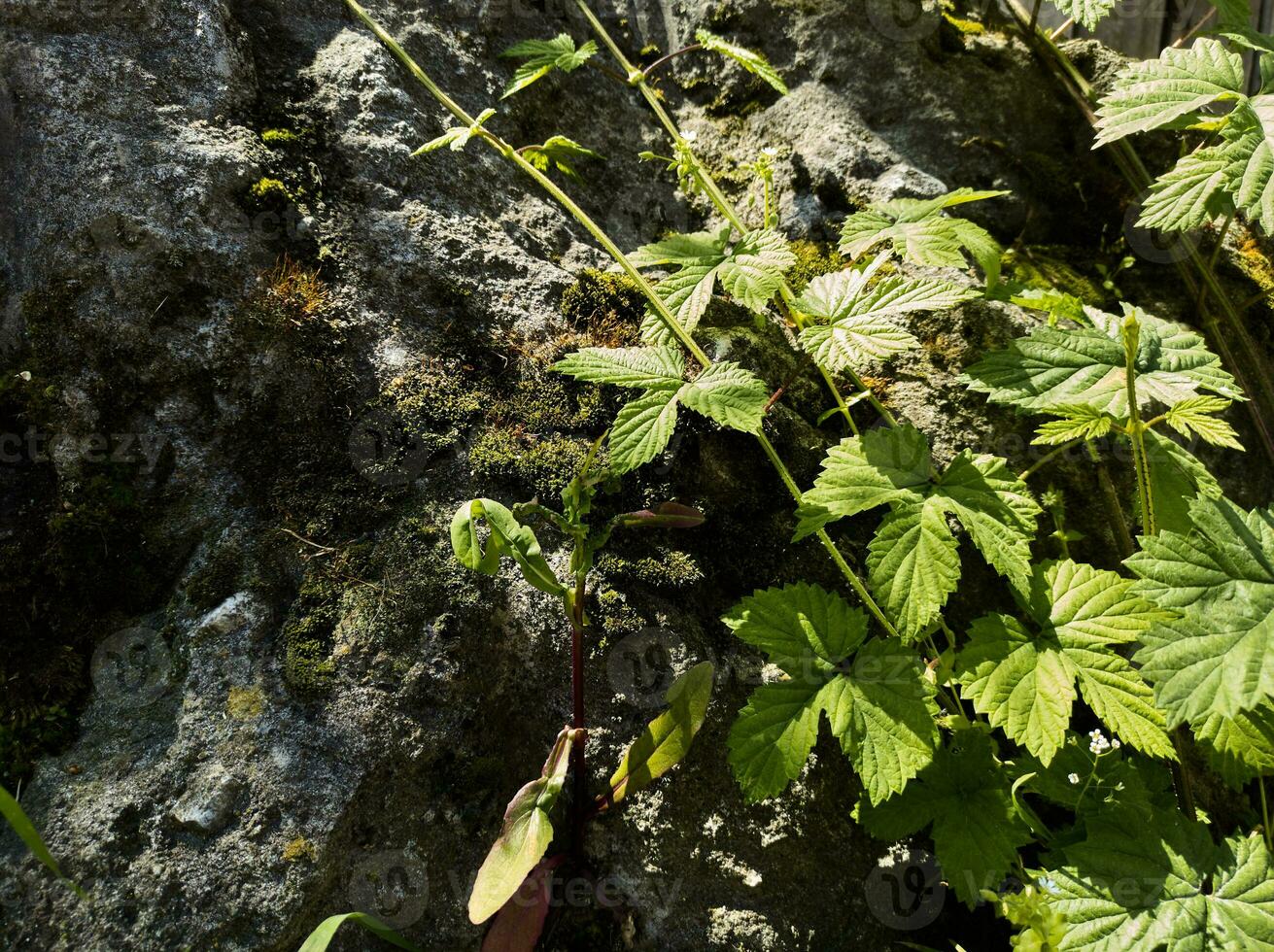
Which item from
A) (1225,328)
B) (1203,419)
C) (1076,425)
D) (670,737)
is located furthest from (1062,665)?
(1225,328)

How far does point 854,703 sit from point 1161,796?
0.68 metres

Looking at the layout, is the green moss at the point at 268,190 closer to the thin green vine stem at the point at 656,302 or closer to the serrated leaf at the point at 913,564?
the thin green vine stem at the point at 656,302

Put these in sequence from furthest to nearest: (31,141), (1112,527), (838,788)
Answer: (1112,527)
(31,141)
(838,788)

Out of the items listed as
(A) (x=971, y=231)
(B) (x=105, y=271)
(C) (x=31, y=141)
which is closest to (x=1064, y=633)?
(A) (x=971, y=231)

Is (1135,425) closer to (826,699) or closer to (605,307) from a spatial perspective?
(826,699)

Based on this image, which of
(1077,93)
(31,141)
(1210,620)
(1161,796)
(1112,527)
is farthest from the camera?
(1077,93)

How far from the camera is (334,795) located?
1.44 meters

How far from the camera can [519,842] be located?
1.36m

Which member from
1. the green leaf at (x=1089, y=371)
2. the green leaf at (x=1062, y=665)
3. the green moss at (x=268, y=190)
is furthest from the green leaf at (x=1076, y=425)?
the green moss at (x=268, y=190)

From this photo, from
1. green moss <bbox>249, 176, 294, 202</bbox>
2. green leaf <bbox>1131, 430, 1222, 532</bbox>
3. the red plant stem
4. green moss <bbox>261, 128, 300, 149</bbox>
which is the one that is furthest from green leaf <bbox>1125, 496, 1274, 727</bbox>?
green moss <bbox>261, 128, 300, 149</bbox>

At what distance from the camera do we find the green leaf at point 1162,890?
4.26 feet

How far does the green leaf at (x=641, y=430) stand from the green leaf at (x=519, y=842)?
56cm

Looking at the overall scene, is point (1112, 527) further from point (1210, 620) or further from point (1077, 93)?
point (1077, 93)

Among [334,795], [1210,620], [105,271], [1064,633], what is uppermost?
[105,271]
